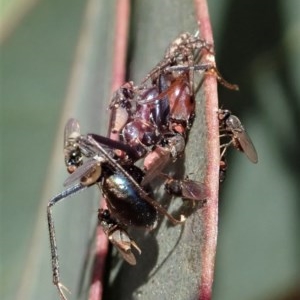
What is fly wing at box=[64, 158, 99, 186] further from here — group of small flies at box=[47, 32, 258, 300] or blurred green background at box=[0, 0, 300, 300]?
blurred green background at box=[0, 0, 300, 300]

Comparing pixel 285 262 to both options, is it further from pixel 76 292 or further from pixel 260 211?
pixel 76 292

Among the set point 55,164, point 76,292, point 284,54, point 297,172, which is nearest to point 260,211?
point 297,172

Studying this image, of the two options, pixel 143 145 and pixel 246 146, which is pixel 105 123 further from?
pixel 246 146

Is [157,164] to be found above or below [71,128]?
below

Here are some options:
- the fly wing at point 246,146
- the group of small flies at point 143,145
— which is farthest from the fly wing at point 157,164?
the fly wing at point 246,146

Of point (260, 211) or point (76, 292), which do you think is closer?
point (76, 292)

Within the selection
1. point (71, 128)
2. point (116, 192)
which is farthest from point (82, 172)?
point (71, 128)

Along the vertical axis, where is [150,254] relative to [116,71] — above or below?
below
